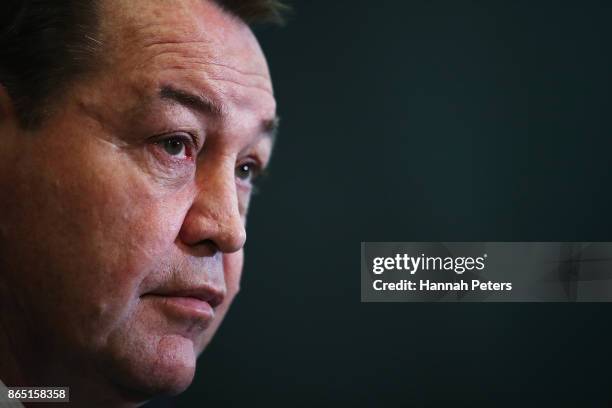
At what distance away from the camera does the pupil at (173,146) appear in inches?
39.8

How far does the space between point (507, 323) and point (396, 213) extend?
13.4 inches

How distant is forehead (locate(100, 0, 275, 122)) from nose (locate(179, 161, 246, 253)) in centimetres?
13

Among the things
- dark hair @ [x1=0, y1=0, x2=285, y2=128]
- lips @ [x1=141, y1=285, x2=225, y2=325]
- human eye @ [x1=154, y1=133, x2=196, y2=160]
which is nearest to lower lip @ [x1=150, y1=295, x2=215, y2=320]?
lips @ [x1=141, y1=285, x2=225, y2=325]

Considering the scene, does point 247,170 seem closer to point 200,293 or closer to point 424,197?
point 200,293

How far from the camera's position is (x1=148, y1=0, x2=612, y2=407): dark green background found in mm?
1482

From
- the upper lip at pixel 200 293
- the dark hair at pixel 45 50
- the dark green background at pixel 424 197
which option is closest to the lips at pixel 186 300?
the upper lip at pixel 200 293

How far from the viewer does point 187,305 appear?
1.01 metres

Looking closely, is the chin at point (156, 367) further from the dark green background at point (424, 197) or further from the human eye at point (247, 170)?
the dark green background at point (424, 197)

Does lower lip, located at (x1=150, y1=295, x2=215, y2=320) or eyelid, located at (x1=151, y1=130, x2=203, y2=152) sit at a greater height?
eyelid, located at (x1=151, y1=130, x2=203, y2=152)

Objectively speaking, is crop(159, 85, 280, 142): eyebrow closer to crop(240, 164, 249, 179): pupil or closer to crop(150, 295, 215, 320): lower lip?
crop(240, 164, 249, 179): pupil

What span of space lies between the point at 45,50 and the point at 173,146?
23 centimetres

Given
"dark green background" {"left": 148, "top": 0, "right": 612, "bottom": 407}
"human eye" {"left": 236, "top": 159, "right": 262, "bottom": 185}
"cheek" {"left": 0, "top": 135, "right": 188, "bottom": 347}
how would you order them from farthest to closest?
"dark green background" {"left": 148, "top": 0, "right": 612, "bottom": 407}, "human eye" {"left": 236, "top": 159, "right": 262, "bottom": 185}, "cheek" {"left": 0, "top": 135, "right": 188, "bottom": 347}

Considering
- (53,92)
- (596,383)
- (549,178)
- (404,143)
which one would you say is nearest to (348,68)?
(404,143)

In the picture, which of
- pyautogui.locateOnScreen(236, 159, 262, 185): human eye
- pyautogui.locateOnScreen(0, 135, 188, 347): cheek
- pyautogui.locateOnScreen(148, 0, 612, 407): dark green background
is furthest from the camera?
pyautogui.locateOnScreen(148, 0, 612, 407): dark green background
